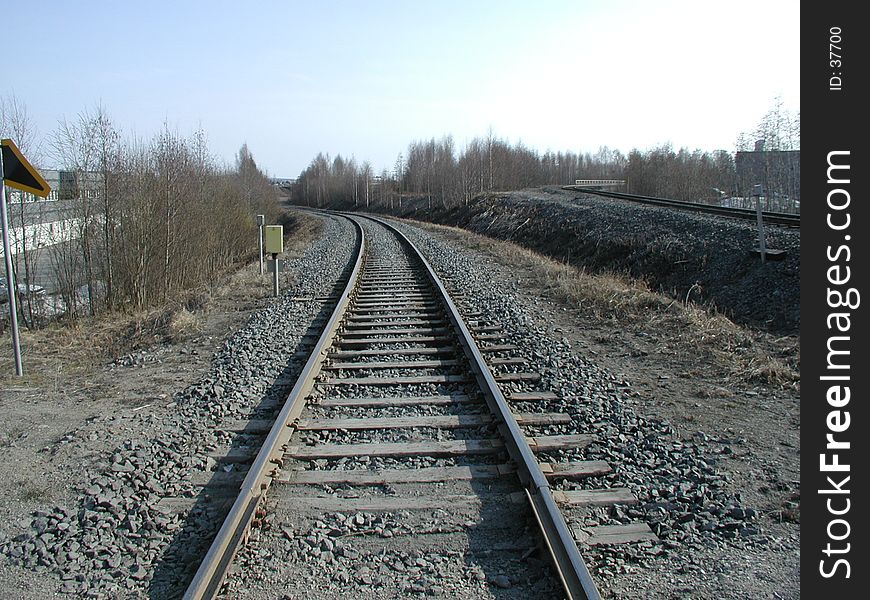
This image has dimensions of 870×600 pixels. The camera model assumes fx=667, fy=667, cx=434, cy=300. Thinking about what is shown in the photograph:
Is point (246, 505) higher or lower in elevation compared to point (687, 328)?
lower

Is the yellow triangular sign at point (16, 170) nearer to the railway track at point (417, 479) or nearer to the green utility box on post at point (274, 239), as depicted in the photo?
the railway track at point (417, 479)

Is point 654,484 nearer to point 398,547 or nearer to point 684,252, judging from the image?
point 398,547

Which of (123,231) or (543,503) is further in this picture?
(123,231)

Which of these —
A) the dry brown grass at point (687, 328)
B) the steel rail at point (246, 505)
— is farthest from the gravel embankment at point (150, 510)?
the dry brown grass at point (687, 328)

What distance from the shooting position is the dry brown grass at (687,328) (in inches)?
267

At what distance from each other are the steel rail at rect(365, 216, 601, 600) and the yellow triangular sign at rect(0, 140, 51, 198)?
5.14 meters

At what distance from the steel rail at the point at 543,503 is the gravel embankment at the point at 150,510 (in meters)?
1.79

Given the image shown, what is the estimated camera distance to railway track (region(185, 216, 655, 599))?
10.9ft

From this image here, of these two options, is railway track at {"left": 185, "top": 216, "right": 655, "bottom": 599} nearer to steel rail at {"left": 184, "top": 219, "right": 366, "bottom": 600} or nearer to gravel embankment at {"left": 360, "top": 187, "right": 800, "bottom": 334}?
steel rail at {"left": 184, "top": 219, "right": 366, "bottom": 600}

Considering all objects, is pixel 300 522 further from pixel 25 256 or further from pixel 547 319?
pixel 25 256

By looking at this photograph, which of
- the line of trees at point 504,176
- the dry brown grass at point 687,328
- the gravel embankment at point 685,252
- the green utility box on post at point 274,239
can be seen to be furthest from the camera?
the line of trees at point 504,176

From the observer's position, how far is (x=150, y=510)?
12.8 feet

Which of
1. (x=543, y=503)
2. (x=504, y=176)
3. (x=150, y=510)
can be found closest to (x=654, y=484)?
(x=543, y=503)

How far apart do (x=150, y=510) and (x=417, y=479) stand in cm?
159
